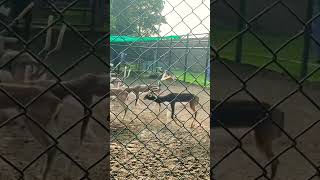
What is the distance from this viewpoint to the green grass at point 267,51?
97cm

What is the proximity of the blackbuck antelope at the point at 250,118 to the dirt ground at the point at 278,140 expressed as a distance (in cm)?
1

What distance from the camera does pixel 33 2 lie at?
852 millimetres

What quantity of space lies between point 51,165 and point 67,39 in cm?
24

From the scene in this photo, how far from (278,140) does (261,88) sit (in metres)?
0.12

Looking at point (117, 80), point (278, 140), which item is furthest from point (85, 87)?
point (117, 80)

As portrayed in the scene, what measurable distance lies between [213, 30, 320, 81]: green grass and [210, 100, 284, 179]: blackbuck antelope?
87 mm

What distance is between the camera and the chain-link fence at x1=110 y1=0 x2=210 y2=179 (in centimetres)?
321

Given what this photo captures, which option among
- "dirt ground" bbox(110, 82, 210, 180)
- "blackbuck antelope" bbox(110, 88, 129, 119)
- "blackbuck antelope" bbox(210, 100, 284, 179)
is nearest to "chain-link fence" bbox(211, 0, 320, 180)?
"blackbuck antelope" bbox(210, 100, 284, 179)

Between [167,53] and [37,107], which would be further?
[167,53]

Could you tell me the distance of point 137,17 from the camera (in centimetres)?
409

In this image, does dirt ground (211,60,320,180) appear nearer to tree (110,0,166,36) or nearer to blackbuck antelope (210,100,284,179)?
blackbuck antelope (210,100,284,179)

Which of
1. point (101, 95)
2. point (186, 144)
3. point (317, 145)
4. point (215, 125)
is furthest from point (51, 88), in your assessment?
point (186, 144)

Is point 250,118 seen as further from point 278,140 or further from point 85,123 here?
point 85,123

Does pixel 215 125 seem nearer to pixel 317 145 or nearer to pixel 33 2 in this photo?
pixel 317 145
